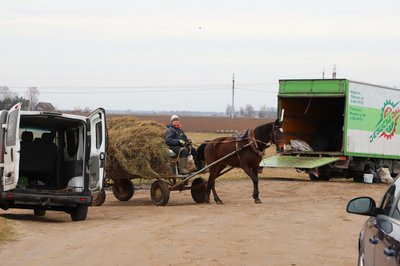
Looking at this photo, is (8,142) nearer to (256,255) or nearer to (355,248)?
(256,255)

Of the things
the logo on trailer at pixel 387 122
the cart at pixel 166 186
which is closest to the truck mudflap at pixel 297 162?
the logo on trailer at pixel 387 122

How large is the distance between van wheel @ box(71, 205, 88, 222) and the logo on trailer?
600 inches

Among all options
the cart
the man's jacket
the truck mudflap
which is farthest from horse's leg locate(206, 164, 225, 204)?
the truck mudflap

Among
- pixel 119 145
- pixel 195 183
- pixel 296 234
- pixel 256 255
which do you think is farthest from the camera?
pixel 195 183

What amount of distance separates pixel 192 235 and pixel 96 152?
3523 mm

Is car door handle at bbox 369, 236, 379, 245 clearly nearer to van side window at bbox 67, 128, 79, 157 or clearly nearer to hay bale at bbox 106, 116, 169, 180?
van side window at bbox 67, 128, 79, 157

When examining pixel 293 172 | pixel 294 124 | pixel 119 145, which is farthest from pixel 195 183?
pixel 293 172

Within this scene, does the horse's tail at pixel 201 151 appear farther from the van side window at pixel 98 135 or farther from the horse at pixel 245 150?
the van side window at pixel 98 135

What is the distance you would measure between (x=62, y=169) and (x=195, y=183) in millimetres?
4527

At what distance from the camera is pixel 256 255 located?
1085cm

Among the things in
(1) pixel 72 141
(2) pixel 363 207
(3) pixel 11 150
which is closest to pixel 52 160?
(1) pixel 72 141

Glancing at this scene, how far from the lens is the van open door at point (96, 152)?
15422 mm

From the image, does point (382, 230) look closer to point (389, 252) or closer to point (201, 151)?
point (389, 252)

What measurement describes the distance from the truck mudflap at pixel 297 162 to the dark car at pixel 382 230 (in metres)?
19.0
